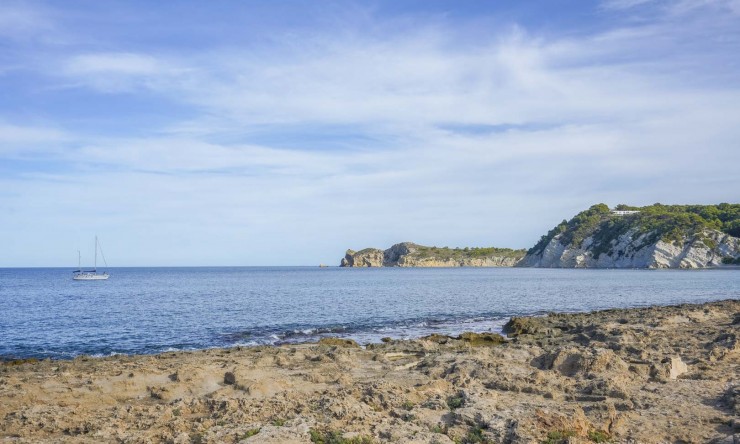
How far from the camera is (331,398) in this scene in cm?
1241

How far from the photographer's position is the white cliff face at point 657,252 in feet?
440

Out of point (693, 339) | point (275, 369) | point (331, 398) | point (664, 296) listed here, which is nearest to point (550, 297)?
point (664, 296)

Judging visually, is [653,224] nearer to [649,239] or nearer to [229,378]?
[649,239]

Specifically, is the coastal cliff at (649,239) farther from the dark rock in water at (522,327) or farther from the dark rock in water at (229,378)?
the dark rock in water at (229,378)

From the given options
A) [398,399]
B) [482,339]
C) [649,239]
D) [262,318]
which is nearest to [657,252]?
[649,239]

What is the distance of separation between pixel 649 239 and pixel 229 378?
14996 centimetres

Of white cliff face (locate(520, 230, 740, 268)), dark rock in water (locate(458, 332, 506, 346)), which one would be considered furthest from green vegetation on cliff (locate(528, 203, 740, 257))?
dark rock in water (locate(458, 332, 506, 346))

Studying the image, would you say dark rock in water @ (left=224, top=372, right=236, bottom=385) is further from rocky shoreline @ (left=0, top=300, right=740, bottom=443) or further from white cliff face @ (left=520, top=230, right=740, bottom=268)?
white cliff face @ (left=520, top=230, right=740, bottom=268)

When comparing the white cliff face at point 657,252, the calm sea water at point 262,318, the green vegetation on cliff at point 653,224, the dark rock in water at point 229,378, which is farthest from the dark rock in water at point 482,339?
the green vegetation on cliff at point 653,224

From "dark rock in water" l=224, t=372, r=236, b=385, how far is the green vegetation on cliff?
144104 mm

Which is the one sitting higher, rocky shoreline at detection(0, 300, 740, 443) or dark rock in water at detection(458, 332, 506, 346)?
rocky shoreline at detection(0, 300, 740, 443)

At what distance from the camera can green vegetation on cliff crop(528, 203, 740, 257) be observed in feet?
464

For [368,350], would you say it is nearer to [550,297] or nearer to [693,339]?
[693,339]

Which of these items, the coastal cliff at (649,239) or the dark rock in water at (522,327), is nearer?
the dark rock in water at (522,327)
